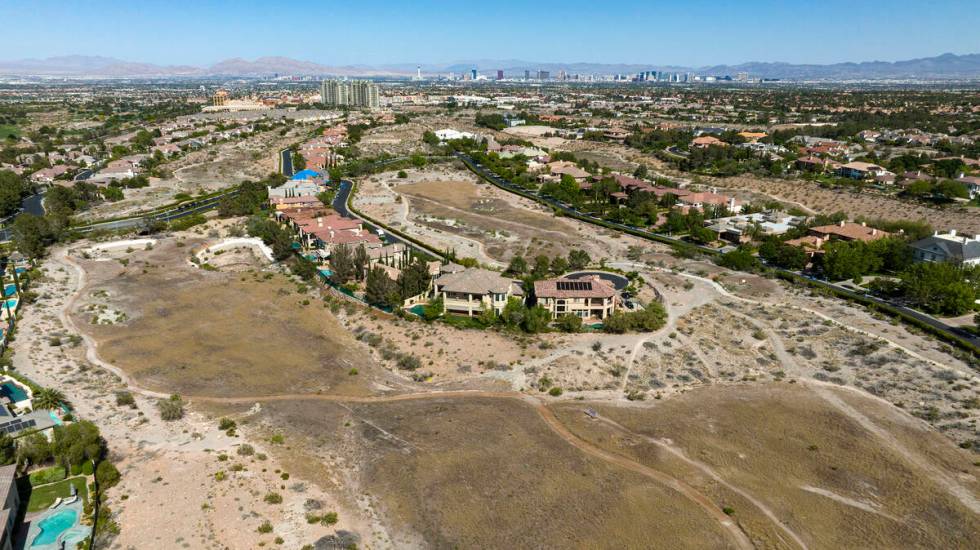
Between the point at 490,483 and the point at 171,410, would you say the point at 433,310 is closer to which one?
the point at 171,410

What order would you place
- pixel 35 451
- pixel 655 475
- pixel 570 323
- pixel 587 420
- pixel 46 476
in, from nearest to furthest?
pixel 46 476 < pixel 35 451 < pixel 655 475 < pixel 587 420 < pixel 570 323

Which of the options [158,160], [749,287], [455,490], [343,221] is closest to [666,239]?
[749,287]

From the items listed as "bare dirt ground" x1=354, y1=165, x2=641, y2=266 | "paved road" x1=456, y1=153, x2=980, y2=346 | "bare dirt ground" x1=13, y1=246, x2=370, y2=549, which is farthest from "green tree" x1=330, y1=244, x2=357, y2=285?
"paved road" x1=456, y1=153, x2=980, y2=346

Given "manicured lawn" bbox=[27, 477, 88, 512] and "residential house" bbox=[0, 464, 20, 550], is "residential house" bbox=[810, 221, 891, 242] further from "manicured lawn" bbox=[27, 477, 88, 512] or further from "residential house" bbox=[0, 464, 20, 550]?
"residential house" bbox=[0, 464, 20, 550]

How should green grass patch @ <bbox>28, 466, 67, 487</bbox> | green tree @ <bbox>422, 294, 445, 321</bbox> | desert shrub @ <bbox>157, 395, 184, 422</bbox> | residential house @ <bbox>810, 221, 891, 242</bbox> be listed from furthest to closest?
1. residential house @ <bbox>810, 221, 891, 242</bbox>
2. green tree @ <bbox>422, 294, 445, 321</bbox>
3. desert shrub @ <bbox>157, 395, 184, 422</bbox>
4. green grass patch @ <bbox>28, 466, 67, 487</bbox>

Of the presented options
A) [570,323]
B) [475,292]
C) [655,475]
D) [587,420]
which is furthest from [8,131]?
[655,475]

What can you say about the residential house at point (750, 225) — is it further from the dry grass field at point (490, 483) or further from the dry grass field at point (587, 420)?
the dry grass field at point (490, 483)
